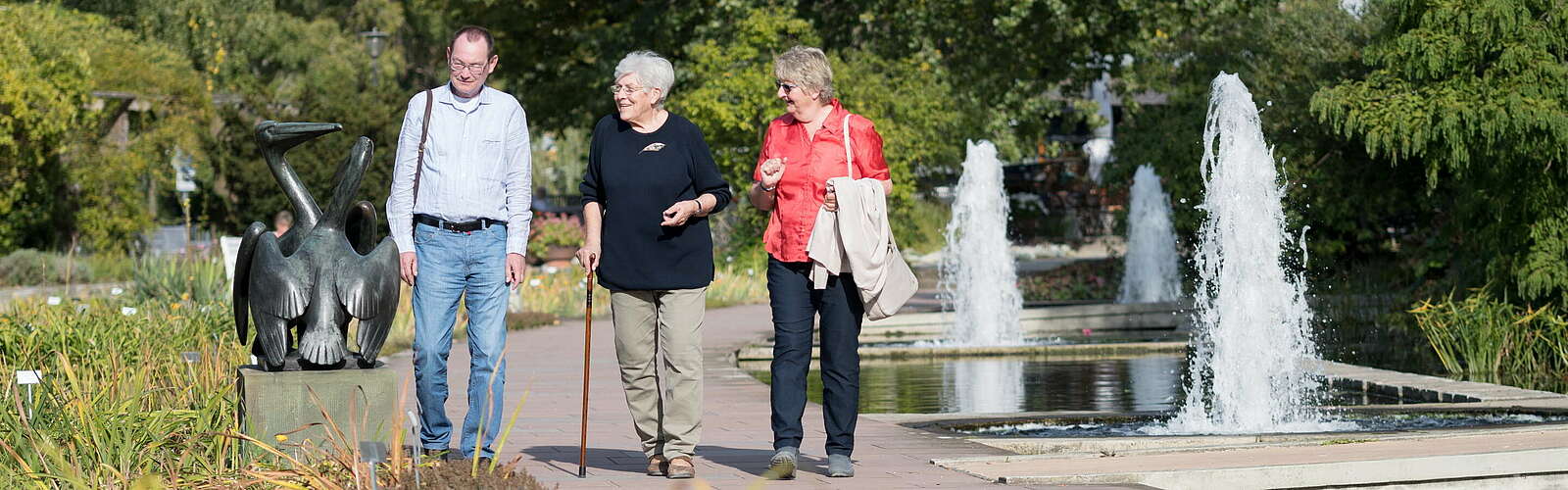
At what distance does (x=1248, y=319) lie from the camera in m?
10.1

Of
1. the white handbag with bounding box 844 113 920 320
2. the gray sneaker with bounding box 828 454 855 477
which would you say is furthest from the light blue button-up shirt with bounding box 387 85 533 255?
the gray sneaker with bounding box 828 454 855 477

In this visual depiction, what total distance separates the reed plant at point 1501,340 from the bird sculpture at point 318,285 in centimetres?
782

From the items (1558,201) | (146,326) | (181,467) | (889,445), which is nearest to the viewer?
(181,467)

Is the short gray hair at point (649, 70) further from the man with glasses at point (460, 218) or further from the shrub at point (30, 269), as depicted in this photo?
the shrub at point (30, 269)

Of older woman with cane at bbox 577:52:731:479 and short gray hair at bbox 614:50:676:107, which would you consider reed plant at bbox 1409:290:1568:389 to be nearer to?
older woman with cane at bbox 577:52:731:479

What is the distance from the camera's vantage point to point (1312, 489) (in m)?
6.29

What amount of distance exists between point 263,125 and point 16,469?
1414 millimetres

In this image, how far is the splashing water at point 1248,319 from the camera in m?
9.20

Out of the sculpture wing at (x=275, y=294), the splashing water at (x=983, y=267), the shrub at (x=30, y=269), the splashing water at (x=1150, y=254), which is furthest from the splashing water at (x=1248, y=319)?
the shrub at (x=30, y=269)

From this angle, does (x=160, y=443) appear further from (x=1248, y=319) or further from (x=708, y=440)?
(x=1248, y=319)

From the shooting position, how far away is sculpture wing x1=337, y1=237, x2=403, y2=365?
6.33m

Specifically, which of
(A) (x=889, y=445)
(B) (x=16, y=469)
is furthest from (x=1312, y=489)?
(B) (x=16, y=469)

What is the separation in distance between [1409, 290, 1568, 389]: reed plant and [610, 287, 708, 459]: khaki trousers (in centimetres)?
691

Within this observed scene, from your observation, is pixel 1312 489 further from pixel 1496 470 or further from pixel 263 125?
pixel 263 125
